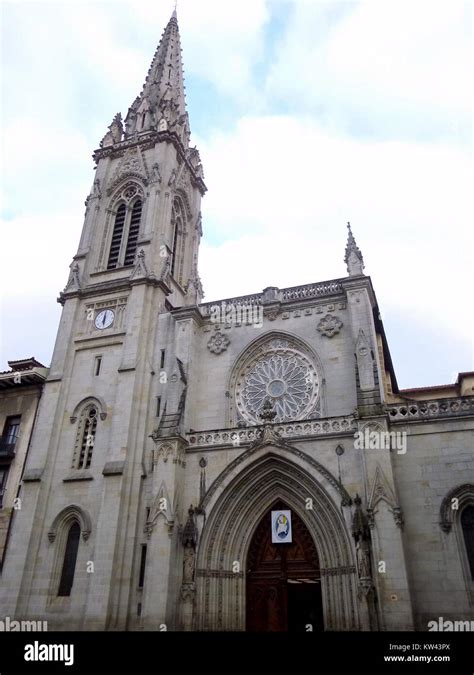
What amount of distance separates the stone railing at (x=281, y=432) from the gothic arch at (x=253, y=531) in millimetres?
809

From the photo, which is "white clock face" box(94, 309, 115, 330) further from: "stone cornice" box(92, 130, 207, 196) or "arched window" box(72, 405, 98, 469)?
"stone cornice" box(92, 130, 207, 196)

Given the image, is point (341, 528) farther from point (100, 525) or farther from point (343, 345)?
point (100, 525)

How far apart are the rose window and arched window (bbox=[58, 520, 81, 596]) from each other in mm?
8053

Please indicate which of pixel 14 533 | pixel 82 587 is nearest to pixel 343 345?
pixel 82 587

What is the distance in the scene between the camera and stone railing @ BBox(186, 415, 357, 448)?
736 inches

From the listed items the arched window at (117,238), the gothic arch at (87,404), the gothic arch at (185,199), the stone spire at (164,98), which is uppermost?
the stone spire at (164,98)

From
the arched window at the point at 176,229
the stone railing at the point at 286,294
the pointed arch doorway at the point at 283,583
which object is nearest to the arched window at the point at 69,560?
the pointed arch doorway at the point at 283,583

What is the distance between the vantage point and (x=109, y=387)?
23781mm

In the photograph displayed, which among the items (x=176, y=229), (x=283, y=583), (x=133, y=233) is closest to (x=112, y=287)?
(x=133, y=233)

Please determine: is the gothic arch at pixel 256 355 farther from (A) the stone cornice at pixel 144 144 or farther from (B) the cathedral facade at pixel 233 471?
(A) the stone cornice at pixel 144 144

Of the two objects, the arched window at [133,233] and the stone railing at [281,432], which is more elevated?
the arched window at [133,233]

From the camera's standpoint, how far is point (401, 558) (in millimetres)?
15469

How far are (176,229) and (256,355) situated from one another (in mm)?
11245

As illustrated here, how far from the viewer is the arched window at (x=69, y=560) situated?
20250 mm
